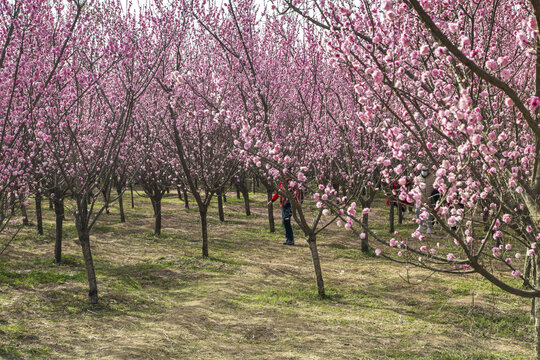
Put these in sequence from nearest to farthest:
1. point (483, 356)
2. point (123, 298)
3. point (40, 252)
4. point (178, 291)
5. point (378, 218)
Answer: point (483, 356), point (123, 298), point (178, 291), point (40, 252), point (378, 218)

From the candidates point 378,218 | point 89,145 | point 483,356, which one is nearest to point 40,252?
point 89,145

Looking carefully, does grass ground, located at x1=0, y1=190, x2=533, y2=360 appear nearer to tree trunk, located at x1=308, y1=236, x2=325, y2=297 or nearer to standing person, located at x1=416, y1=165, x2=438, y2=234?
tree trunk, located at x1=308, y1=236, x2=325, y2=297

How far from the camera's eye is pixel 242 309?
330 inches

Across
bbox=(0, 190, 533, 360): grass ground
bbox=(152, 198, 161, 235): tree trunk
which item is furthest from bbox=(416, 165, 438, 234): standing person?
bbox=(152, 198, 161, 235): tree trunk

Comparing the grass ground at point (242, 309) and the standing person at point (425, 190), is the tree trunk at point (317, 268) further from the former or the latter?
the standing person at point (425, 190)

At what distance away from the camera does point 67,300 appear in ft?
27.8

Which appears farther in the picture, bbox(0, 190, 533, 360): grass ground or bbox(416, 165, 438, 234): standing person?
bbox(0, 190, 533, 360): grass ground

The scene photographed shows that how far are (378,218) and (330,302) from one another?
12.1 m

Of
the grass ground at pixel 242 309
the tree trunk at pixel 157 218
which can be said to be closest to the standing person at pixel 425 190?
the grass ground at pixel 242 309

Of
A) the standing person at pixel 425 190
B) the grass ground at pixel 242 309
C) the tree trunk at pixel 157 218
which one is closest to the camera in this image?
the standing person at pixel 425 190

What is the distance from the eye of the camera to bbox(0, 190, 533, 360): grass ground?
652 centimetres

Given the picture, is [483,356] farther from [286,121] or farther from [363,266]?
[286,121]

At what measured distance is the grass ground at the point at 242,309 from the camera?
6.52 metres

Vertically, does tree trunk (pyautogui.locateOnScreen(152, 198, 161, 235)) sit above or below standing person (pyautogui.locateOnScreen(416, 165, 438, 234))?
below
